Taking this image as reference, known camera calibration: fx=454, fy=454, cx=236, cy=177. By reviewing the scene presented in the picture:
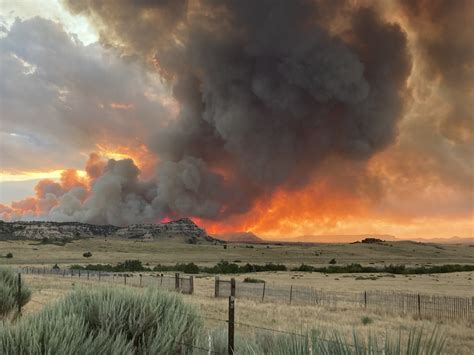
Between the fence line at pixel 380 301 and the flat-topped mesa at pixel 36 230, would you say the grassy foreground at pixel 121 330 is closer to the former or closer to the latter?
the fence line at pixel 380 301

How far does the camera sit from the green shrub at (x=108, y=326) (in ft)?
21.4

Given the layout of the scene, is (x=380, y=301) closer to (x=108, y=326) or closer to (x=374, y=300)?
(x=374, y=300)

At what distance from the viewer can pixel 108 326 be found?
27.2 feet

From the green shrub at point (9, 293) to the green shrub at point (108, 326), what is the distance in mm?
6593

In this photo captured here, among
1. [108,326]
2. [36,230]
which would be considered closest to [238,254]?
[36,230]

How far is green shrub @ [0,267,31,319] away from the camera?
15.4 meters

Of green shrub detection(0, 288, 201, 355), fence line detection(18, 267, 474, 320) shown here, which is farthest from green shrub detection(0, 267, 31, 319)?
fence line detection(18, 267, 474, 320)

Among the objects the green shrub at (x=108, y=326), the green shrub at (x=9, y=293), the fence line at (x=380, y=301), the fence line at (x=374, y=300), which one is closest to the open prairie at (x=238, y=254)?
the fence line at (x=374, y=300)

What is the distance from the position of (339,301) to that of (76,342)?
23832 millimetres

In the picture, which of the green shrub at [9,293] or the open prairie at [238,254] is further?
the open prairie at [238,254]

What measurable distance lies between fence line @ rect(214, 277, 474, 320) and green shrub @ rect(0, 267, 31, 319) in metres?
14.3

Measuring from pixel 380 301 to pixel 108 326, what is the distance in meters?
22.1

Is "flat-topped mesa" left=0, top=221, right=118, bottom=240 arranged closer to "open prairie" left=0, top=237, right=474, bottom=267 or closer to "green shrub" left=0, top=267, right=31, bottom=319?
"open prairie" left=0, top=237, right=474, bottom=267

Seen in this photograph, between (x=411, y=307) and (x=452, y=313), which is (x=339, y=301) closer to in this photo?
(x=411, y=307)
